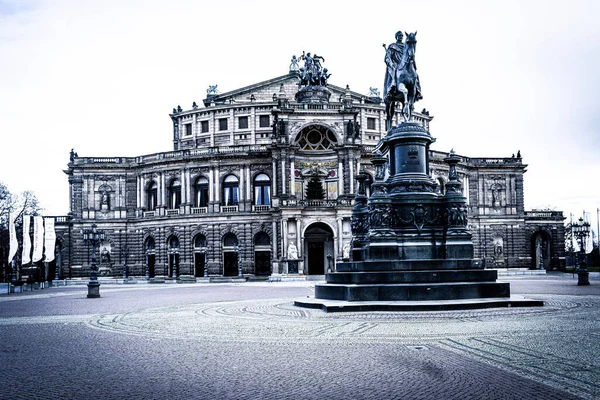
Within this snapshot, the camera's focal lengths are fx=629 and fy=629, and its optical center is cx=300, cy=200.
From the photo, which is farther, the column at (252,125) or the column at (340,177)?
the column at (252,125)

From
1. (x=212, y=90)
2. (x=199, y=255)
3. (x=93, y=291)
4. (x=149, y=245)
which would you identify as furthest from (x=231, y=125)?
(x=93, y=291)

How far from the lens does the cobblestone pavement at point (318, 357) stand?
8.32 m

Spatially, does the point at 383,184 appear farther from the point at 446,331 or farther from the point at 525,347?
the point at 525,347

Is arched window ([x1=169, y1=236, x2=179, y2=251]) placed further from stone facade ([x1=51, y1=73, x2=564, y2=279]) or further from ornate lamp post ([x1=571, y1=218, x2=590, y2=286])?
ornate lamp post ([x1=571, y1=218, x2=590, y2=286])

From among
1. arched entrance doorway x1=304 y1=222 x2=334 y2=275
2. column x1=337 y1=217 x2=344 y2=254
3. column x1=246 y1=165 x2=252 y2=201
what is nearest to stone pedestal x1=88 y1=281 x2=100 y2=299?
column x1=337 y1=217 x2=344 y2=254

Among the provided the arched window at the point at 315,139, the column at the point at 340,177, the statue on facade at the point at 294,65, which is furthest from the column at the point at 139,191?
the statue on facade at the point at 294,65

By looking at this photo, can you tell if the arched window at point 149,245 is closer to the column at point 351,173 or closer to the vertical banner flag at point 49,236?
the vertical banner flag at point 49,236

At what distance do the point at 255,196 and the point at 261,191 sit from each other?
87 centimetres

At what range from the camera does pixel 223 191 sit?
230ft

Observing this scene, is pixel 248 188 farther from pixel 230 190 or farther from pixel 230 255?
pixel 230 255

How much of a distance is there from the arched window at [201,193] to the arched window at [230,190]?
2332 millimetres

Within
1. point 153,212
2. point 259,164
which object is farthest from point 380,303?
point 153,212

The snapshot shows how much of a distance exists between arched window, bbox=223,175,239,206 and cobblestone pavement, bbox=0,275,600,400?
5222 cm

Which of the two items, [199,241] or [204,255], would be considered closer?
[204,255]
